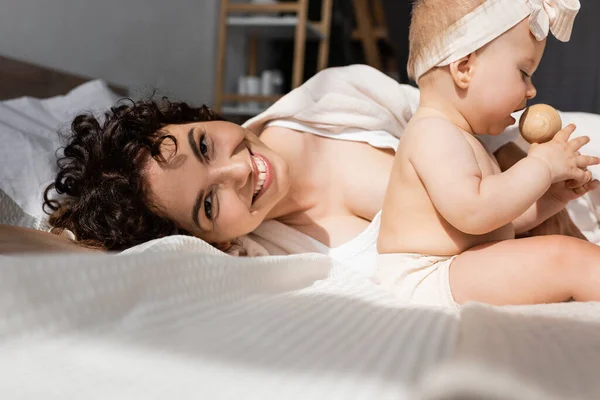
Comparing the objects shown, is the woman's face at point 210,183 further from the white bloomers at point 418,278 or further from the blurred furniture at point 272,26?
the blurred furniture at point 272,26

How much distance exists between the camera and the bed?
0.37 meters

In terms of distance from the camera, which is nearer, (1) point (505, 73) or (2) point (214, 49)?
(1) point (505, 73)

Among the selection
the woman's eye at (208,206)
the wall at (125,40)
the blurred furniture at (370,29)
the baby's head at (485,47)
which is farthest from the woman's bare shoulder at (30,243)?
the blurred furniture at (370,29)

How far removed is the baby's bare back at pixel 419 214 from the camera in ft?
2.86

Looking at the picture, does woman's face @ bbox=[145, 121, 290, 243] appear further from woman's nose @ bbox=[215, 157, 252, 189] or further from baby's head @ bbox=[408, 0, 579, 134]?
baby's head @ bbox=[408, 0, 579, 134]

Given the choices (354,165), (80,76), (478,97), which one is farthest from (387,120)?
(80,76)

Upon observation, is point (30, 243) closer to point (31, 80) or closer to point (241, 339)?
point (241, 339)

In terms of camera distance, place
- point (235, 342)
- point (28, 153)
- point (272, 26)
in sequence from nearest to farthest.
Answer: point (235, 342), point (28, 153), point (272, 26)


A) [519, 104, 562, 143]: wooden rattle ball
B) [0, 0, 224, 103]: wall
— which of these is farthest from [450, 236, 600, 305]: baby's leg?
[0, 0, 224, 103]: wall

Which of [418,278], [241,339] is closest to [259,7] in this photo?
[418,278]

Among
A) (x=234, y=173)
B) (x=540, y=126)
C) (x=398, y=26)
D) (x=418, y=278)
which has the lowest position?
(x=418, y=278)

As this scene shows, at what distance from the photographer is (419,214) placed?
34.7 inches

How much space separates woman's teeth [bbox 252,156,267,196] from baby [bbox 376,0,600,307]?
0.75ft

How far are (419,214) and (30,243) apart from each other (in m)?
0.54
